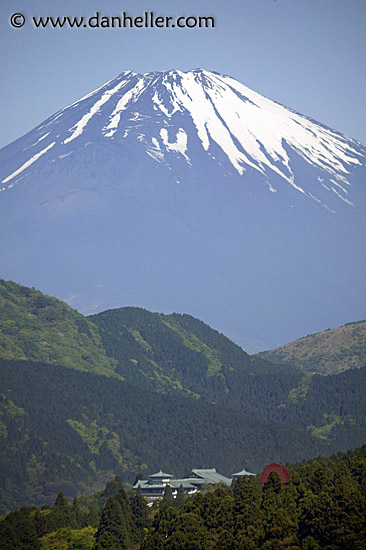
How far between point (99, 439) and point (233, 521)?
89629 millimetres

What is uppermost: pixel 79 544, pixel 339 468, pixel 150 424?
pixel 150 424

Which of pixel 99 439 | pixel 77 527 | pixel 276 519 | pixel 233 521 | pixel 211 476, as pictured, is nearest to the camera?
pixel 276 519

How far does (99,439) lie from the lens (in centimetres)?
18225

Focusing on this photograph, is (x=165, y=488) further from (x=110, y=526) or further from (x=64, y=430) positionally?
(x=64, y=430)

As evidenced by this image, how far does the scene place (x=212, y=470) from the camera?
530 ft

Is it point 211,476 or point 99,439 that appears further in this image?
point 99,439

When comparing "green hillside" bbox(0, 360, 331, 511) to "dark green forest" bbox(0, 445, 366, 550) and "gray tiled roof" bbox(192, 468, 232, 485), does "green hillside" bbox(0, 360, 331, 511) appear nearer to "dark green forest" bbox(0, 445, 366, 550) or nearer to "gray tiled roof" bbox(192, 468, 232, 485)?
"gray tiled roof" bbox(192, 468, 232, 485)

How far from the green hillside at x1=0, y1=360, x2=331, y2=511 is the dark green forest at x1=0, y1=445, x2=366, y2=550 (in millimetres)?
45175

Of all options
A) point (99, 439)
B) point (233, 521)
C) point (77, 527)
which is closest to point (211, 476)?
point (99, 439)

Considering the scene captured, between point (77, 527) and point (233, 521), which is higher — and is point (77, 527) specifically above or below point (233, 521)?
below

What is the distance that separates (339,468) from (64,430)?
257ft

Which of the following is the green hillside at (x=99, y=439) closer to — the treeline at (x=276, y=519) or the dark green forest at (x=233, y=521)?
the dark green forest at (x=233, y=521)

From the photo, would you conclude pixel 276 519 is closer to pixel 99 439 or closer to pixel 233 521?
pixel 233 521

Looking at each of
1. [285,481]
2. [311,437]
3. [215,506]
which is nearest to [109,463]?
[311,437]
